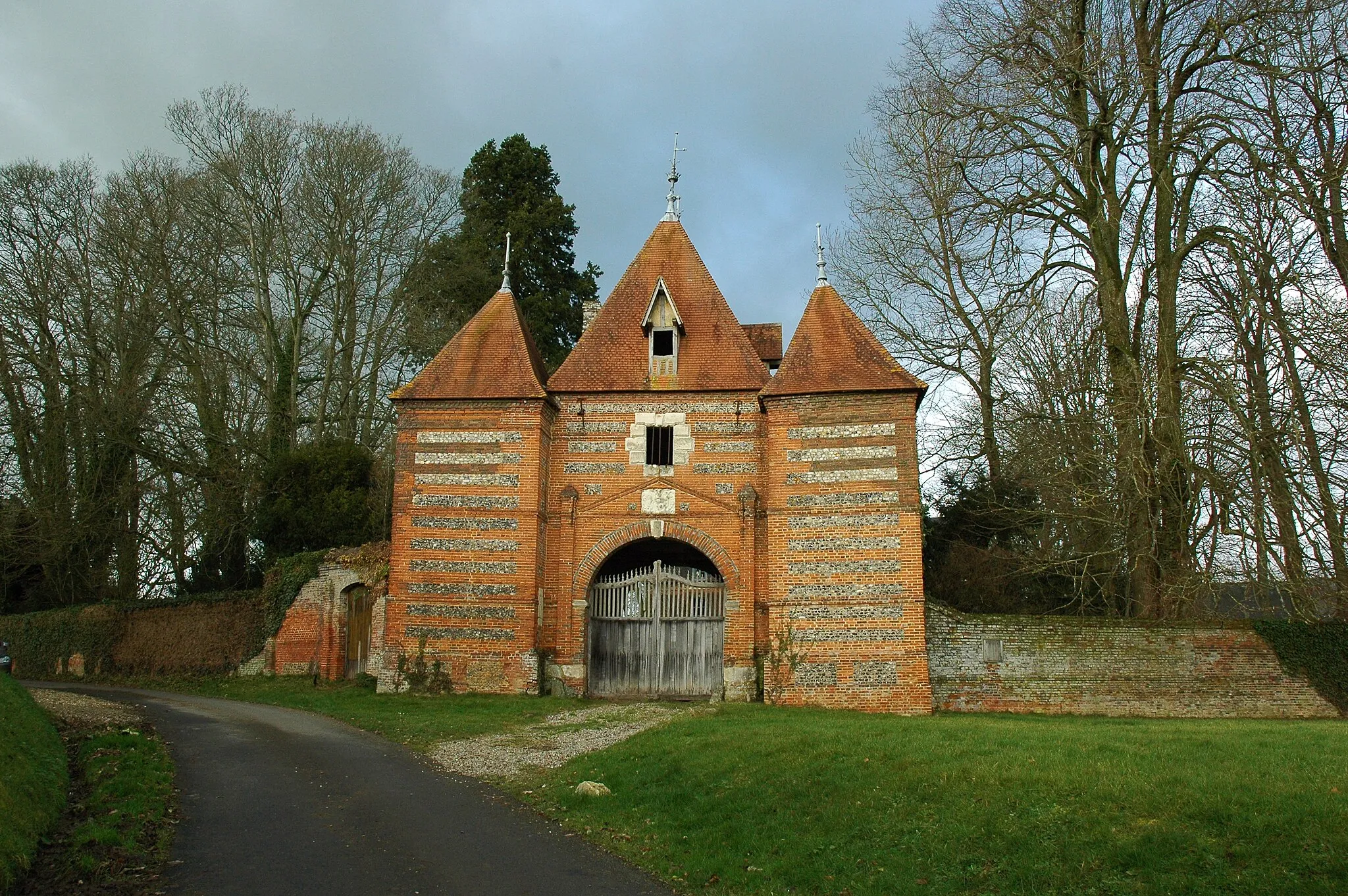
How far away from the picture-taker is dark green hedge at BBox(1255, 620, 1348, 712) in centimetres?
1789

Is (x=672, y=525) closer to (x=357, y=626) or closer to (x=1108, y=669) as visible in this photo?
(x=357, y=626)

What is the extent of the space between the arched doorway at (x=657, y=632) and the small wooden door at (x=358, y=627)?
5.25 metres

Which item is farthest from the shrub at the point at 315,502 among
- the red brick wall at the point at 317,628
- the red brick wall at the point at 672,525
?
the red brick wall at the point at 672,525

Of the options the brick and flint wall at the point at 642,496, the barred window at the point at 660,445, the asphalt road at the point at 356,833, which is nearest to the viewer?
the asphalt road at the point at 356,833

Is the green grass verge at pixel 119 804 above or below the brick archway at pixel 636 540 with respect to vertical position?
below

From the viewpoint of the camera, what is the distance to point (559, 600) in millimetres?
20328

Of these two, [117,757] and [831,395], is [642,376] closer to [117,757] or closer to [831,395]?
[831,395]

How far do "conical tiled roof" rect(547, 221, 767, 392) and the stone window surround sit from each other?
24.4 inches

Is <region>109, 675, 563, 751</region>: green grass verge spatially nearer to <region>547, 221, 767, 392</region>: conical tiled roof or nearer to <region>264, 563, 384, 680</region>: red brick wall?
<region>264, 563, 384, 680</region>: red brick wall

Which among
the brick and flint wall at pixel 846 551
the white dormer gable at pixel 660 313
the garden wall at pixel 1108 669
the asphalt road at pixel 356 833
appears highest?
the white dormer gable at pixel 660 313

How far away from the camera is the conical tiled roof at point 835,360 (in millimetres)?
19641

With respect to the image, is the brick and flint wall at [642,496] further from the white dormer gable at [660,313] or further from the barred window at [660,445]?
Result: the white dormer gable at [660,313]

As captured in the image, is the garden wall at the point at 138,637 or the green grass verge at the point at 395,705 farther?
the garden wall at the point at 138,637

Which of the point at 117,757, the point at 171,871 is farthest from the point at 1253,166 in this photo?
the point at 117,757
